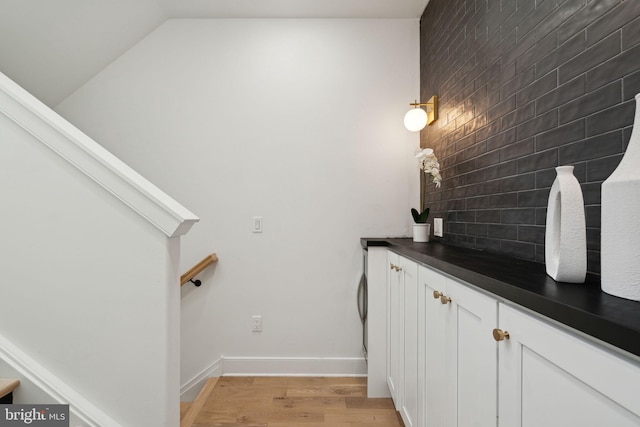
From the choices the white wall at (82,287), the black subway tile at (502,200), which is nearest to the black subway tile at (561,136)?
the black subway tile at (502,200)

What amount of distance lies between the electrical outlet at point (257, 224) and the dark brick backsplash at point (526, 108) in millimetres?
1269

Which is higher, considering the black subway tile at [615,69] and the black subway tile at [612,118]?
the black subway tile at [615,69]

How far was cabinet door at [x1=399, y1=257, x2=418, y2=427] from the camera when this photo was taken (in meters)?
1.45

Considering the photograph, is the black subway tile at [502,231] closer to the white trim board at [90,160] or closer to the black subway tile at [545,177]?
the black subway tile at [545,177]

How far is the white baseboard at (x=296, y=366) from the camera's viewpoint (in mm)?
2434

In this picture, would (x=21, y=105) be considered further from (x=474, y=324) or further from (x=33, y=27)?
(x=474, y=324)

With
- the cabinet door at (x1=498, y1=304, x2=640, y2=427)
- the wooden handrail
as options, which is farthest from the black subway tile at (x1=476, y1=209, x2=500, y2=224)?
the wooden handrail

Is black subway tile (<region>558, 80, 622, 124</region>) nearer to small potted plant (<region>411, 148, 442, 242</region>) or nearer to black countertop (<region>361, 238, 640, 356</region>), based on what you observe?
black countertop (<region>361, 238, 640, 356</region>)

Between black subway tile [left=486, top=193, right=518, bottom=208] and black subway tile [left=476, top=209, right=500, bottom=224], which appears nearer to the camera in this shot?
black subway tile [left=486, top=193, right=518, bottom=208]

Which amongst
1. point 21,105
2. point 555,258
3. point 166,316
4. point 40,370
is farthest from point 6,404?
point 555,258

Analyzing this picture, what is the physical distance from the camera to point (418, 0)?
90.4 inches

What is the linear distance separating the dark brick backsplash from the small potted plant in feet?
0.26

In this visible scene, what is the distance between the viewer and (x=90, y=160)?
1095 mm

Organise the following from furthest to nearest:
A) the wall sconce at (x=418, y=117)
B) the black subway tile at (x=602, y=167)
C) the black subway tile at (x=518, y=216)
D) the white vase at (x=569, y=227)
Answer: the wall sconce at (x=418, y=117), the black subway tile at (x=518, y=216), the black subway tile at (x=602, y=167), the white vase at (x=569, y=227)
